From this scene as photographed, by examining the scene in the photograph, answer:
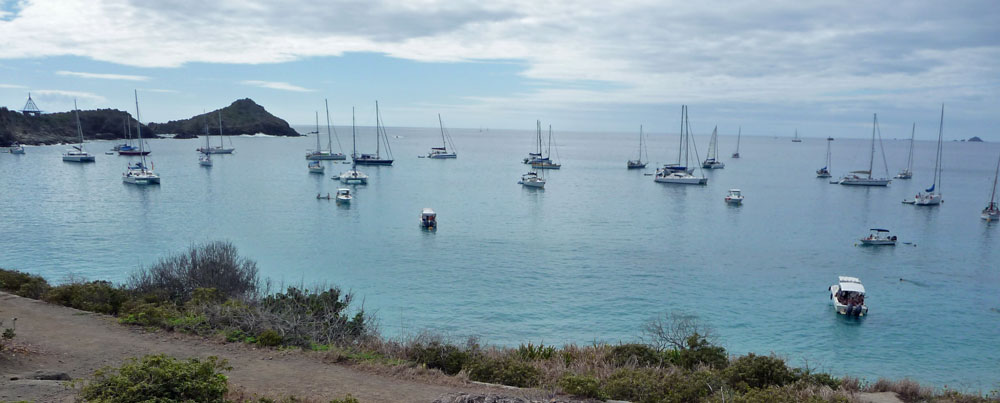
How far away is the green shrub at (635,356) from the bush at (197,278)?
12240 mm

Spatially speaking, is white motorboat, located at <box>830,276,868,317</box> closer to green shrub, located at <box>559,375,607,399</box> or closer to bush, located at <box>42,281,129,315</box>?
green shrub, located at <box>559,375,607,399</box>

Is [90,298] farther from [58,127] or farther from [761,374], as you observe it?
[58,127]

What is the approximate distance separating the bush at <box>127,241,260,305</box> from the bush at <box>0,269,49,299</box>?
2422 mm

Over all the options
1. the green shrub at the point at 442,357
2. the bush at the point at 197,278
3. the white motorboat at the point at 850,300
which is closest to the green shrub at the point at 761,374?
the green shrub at the point at 442,357

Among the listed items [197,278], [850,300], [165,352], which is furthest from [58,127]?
[850,300]

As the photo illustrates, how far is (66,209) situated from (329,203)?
2439 centimetres

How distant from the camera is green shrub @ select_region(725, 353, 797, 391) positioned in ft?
37.4

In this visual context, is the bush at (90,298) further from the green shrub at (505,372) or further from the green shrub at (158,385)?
the green shrub at (505,372)

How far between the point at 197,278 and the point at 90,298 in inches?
180

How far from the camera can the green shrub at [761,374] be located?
11.4 meters

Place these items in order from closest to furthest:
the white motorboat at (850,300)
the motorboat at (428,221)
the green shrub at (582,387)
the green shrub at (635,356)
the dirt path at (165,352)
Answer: the dirt path at (165,352) → the green shrub at (582,387) → the green shrub at (635,356) → the white motorboat at (850,300) → the motorboat at (428,221)

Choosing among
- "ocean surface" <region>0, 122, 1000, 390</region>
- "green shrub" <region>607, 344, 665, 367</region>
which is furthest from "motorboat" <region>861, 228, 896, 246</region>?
"green shrub" <region>607, 344, 665, 367</region>

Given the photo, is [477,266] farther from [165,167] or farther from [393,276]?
[165,167]

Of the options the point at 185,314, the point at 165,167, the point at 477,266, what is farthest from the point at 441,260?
the point at 165,167
